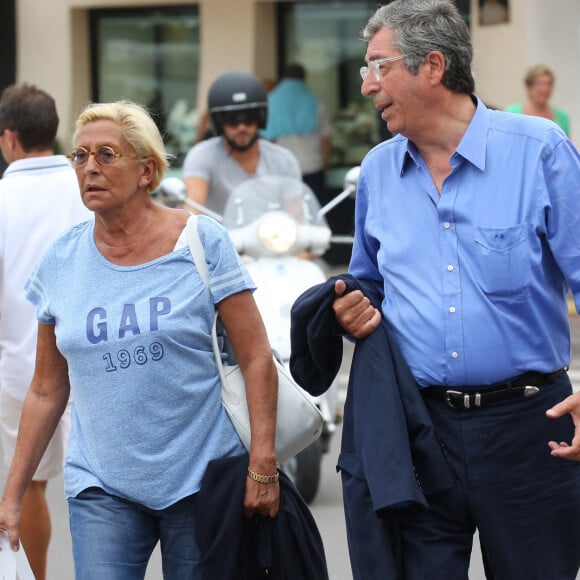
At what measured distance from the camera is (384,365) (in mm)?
3830

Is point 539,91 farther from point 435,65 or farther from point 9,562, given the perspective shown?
point 9,562

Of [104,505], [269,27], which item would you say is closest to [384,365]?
[104,505]

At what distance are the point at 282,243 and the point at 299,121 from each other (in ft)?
27.5

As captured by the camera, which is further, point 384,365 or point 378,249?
point 378,249

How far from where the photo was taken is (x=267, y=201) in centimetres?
771

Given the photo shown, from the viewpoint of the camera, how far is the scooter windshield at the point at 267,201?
7.66m

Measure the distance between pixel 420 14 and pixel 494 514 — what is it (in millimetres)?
1258

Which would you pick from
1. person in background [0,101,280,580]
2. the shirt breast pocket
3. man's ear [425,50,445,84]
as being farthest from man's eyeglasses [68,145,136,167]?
the shirt breast pocket

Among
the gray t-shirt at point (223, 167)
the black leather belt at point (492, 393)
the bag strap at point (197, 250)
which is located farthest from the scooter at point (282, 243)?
the black leather belt at point (492, 393)

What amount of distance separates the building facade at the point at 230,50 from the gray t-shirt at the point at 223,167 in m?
7.25

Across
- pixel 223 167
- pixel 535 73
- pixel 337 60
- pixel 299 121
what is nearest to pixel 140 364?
pixel 223 167

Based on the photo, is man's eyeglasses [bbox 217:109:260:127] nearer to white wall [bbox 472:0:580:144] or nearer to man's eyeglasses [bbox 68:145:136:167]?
man's eyeglasses [bbox 68:145:136:167]

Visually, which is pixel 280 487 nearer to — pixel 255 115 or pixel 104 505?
pixel 104 505

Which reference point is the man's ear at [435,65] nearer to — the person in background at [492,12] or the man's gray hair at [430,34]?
the man's gray hair at [430,34]
